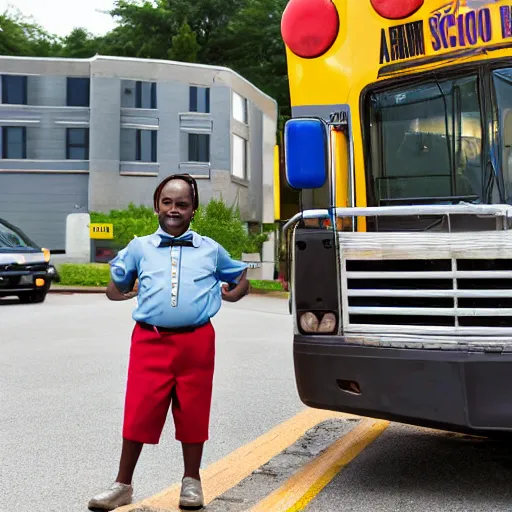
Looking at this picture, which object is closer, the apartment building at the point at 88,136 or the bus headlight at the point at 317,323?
the bus headlight at the point at 317,323

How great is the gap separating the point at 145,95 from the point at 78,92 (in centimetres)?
270

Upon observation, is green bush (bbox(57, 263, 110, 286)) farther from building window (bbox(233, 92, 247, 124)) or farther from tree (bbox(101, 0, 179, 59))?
tree (bbox(101, 0, 179, 59))

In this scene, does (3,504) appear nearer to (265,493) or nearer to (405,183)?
(265,493)

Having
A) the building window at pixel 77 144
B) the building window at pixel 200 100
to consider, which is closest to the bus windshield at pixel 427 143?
the building window at pixel 77 144

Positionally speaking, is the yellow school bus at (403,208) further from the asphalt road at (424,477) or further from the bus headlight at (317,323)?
the asphalt road at (424,477)

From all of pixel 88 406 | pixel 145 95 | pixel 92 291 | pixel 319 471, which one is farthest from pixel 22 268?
pixel 145 95

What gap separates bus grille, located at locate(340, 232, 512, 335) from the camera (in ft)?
16.6

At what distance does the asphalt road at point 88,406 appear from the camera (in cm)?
589

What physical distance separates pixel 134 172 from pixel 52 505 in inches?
1457

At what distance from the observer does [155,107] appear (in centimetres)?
4200

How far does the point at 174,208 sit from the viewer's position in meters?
5.02

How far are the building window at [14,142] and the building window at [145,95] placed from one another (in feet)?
15.6

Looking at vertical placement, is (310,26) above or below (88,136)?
below

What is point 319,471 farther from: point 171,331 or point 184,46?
point 184,46
